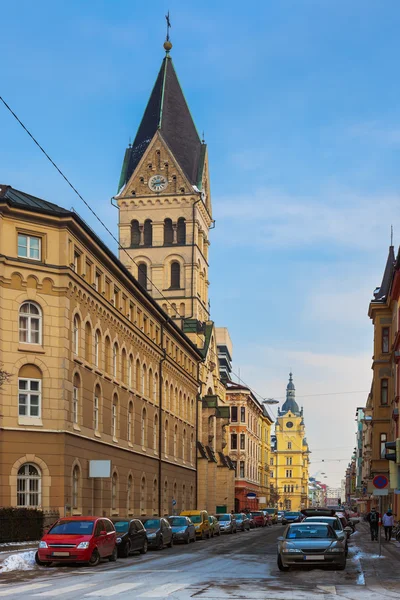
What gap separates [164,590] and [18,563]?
8033 millimetres

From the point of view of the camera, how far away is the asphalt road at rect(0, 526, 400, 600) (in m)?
17.9

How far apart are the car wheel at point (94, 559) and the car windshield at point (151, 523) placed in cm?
1086

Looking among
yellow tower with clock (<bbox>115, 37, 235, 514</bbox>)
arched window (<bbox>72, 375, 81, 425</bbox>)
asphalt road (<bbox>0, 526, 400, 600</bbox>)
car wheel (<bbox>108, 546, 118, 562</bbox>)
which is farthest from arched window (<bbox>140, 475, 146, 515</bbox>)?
yellow tower with clock (<bbox>115, 37, 235, 514</bbox>)

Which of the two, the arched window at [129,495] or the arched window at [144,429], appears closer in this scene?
the arched window at [129,495]

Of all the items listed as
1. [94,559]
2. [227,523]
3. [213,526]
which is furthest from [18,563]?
[227,523]

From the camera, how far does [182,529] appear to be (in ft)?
141

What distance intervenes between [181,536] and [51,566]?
56.5 ft

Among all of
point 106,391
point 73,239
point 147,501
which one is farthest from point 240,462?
point 73,239

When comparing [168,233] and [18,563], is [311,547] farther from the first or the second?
[168,233]

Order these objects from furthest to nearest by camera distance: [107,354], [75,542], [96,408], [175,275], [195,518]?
[175,275]
[195,518]
[107,354]
[96,408]
[75,542]

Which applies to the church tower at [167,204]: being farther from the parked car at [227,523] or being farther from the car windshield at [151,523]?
the car windshield at [151,523]

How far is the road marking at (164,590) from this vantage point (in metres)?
17.6

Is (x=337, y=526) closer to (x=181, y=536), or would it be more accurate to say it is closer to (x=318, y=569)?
(x=318, y=569)


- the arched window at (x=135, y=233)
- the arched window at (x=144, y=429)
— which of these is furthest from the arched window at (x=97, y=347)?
the arched window at (x=135, y=233)
